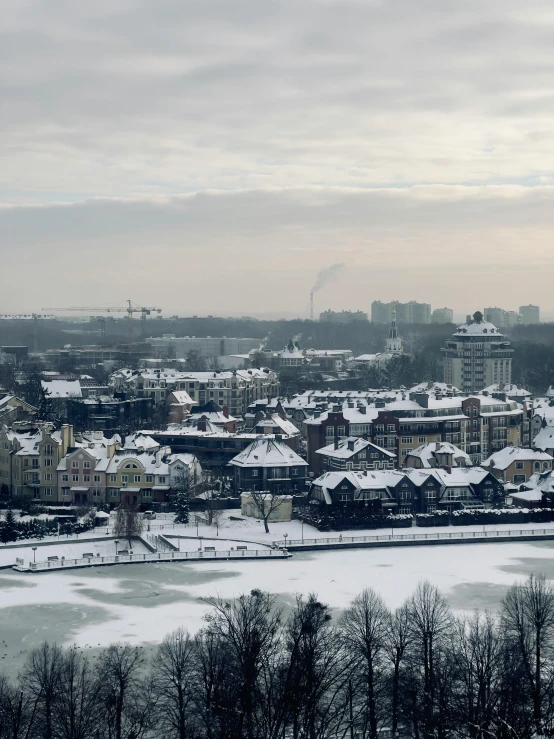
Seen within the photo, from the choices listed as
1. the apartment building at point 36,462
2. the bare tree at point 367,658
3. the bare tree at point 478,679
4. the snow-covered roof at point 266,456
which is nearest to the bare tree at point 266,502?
the snow-covered roof at point 266,456

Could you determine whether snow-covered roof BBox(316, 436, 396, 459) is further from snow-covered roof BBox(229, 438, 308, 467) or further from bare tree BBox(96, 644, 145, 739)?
bare tree BBox(96, 644, 145, 739)

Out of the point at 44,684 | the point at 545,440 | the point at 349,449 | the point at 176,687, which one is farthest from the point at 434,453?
the point at 44,684

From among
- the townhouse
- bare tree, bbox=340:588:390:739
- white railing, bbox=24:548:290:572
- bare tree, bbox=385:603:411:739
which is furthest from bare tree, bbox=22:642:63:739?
the townhouse

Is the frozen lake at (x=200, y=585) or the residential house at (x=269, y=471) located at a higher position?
the residential house at (x=269, y=471)

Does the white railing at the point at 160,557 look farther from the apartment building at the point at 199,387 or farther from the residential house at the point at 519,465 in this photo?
the apartment building at the point at 199,387

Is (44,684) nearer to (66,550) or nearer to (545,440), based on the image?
(66,550)
